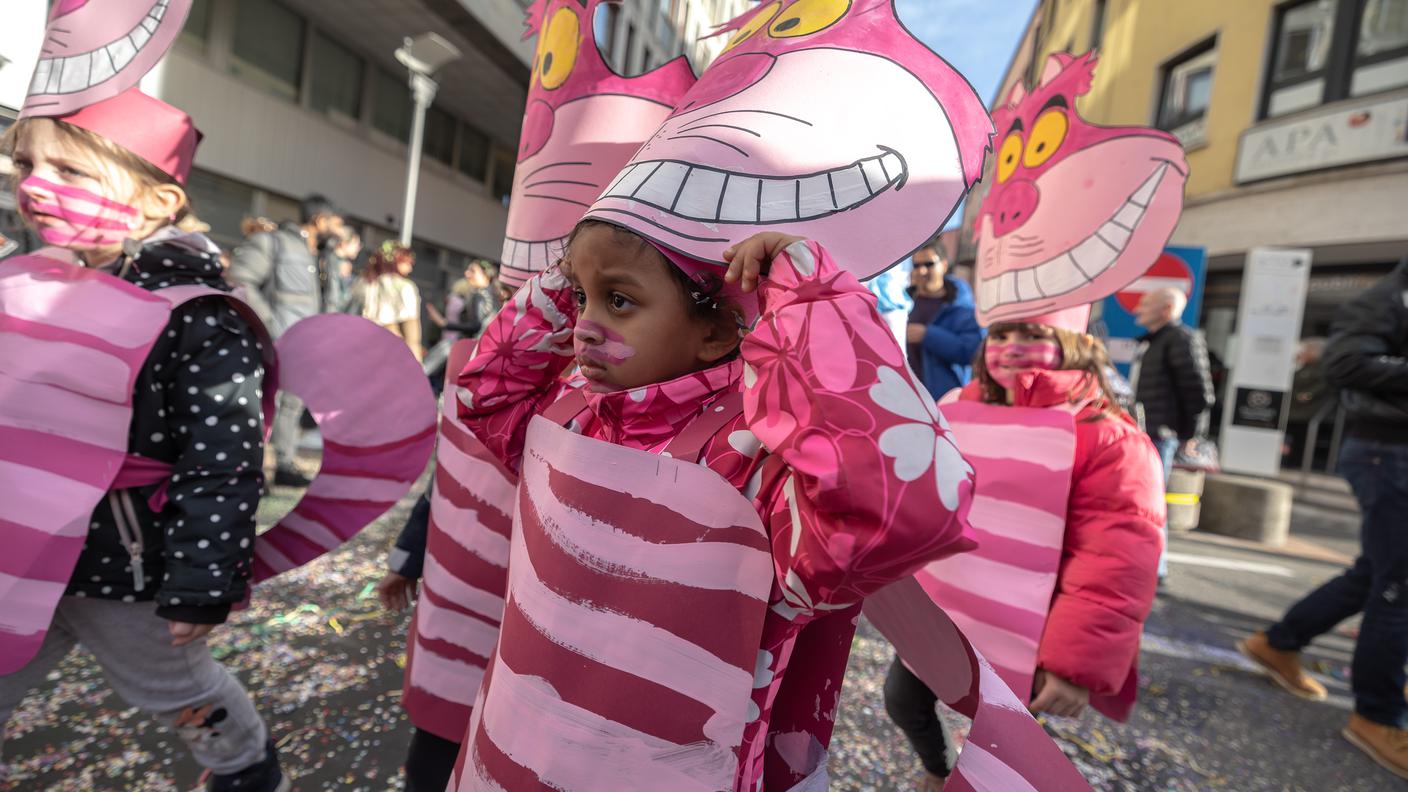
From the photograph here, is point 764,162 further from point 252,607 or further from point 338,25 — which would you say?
point 338,25

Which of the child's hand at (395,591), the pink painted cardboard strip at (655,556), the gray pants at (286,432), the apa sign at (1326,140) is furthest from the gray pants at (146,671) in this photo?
the apa sign at (1326,140)

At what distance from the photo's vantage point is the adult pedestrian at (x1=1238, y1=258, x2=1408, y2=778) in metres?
A: 2.46

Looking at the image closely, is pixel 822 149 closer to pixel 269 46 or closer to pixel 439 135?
pixel 269 46

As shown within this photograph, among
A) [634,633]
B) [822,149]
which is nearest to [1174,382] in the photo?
[822,149]

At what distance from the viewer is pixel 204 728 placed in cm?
148

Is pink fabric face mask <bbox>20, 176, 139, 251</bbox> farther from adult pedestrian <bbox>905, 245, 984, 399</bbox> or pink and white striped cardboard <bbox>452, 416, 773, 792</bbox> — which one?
adult pedestrian <bbox>905, 245, 984, 399</bbox>

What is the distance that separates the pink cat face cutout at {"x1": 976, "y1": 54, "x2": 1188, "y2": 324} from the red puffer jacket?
0.32 m

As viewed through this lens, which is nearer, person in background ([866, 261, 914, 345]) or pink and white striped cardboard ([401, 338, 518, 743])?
pink and white striped cardboard ([401, 338, 518, 743])

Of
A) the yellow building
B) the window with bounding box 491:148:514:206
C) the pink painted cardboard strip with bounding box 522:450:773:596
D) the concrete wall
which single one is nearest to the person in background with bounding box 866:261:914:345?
the pink painted cardboard strip with bounding box 522:450:773:596

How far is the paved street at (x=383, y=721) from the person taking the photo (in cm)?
192

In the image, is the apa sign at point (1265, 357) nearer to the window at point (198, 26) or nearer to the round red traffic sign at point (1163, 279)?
the round red traffic sign at point (1163, 279)

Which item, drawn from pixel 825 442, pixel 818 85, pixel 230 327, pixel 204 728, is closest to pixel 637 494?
pixel 825 442

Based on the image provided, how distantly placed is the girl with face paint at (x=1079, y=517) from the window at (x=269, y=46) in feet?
39.5

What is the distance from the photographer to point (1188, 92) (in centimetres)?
1065
